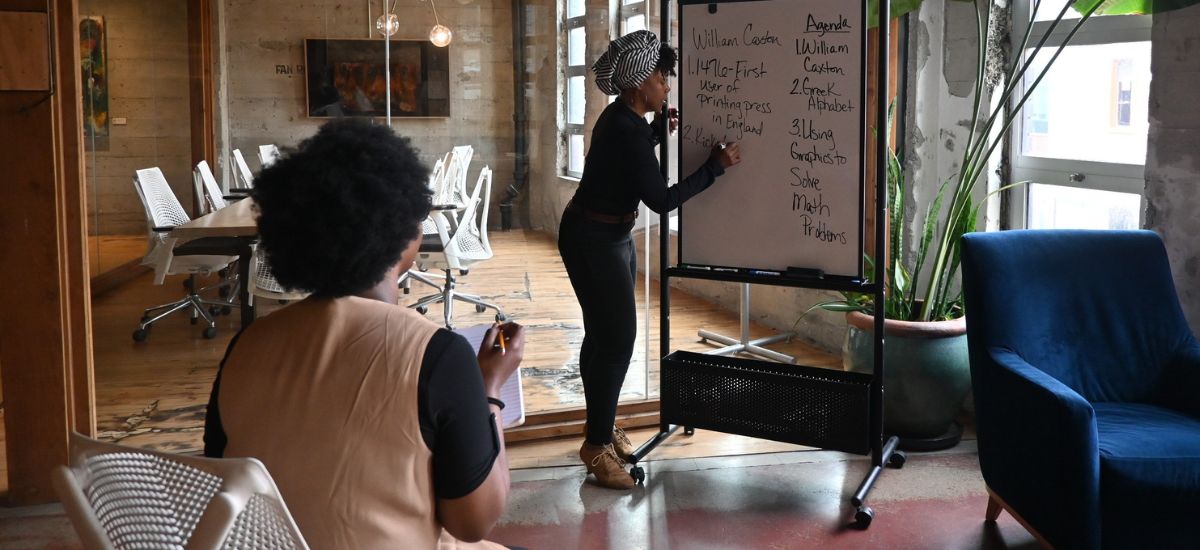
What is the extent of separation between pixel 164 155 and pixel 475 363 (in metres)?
2.82

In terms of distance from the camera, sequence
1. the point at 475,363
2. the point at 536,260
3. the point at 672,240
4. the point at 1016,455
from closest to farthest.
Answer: the point at 475,363 → the point at 1016,455 → the point at 536,260 → the point at 672,240

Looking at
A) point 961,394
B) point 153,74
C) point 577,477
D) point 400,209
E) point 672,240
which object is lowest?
point 577,477

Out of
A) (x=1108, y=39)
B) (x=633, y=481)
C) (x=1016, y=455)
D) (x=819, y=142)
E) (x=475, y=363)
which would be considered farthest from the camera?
(x=1108, y=39)

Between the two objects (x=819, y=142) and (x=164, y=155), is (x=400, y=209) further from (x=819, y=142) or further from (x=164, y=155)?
(x=164, y=155)

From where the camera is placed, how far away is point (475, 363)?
4.45 ft

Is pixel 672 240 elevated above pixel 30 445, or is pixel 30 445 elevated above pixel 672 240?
pixel 672 240

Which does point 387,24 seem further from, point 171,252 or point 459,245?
point 171,252

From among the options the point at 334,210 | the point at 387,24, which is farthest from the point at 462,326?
the point at 334,210

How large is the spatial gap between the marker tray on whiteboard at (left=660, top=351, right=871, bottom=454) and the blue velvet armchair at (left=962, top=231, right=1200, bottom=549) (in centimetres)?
42

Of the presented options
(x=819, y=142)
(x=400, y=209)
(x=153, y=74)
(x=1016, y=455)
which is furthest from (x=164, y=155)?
(x=1016, y=455)

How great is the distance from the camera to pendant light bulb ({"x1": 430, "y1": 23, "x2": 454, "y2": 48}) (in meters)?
3.72

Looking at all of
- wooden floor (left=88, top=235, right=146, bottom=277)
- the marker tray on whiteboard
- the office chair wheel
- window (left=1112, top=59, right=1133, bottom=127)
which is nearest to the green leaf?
window (left=1112, top=59, right=1133, bottom=127)

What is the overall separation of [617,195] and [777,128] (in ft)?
1.85

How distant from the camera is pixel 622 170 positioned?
3.12 m
